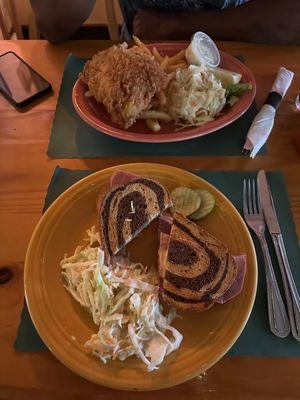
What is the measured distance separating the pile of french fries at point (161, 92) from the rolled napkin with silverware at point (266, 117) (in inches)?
10.5

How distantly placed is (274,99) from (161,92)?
374 mm

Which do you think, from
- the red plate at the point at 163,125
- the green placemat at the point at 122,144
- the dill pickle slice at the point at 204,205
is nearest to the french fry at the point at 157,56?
the red plate at the point at 163,125

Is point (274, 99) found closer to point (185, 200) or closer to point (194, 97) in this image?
point (194, 97)

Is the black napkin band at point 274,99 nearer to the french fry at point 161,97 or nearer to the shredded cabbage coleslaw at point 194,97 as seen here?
the shredded cabbage coleslaw at point 194,97

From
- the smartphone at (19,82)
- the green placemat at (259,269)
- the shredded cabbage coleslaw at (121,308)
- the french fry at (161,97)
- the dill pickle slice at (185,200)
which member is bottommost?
the green placemat at (259,269)

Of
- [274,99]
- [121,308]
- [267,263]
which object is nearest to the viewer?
[121,308]

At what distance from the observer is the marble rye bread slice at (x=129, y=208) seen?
990 mm

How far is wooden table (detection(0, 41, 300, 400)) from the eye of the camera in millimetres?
824

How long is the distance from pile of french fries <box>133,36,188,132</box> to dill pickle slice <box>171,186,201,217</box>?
31 cm

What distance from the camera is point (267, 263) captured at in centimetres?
98

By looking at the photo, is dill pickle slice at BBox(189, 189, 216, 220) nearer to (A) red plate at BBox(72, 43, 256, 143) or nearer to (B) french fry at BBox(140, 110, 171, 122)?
(A) red plate at BBox(72, 43, 256, 143)

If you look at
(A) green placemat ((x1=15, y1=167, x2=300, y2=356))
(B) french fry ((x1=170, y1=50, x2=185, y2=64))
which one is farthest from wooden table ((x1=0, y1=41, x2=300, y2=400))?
(B) french fry ((x1=170, y1=50, x2=185, y2=64))

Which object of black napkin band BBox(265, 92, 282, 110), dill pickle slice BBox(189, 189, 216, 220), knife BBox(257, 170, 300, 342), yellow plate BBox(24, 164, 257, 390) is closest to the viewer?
yellow plate BBox(24, 164, 257, 390)

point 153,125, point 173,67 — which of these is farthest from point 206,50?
point 153,125
